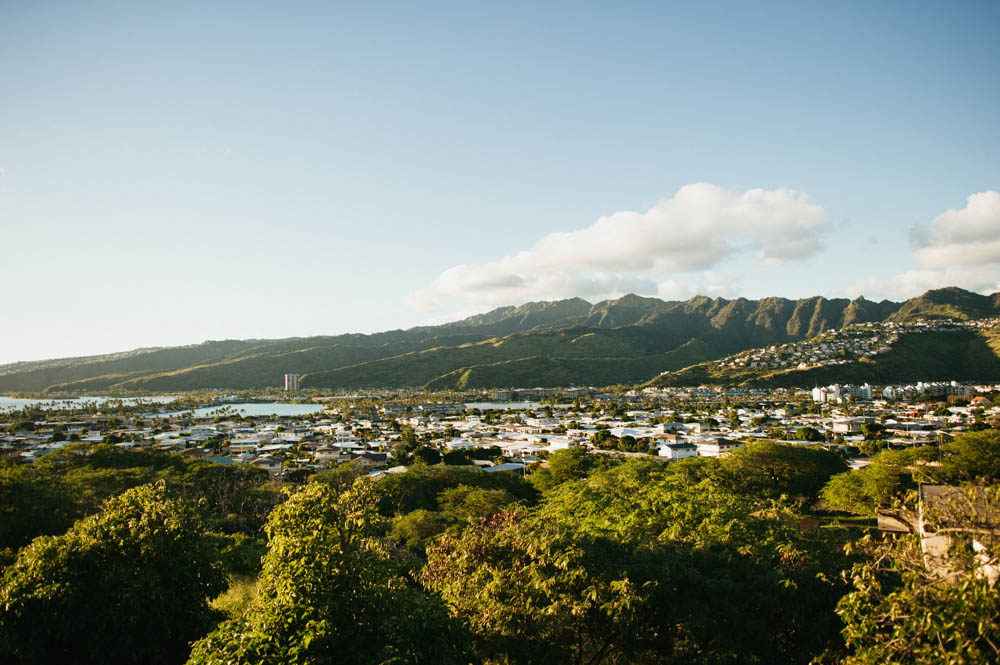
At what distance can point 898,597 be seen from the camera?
5.39 m

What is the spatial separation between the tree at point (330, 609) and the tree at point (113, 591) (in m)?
3.05

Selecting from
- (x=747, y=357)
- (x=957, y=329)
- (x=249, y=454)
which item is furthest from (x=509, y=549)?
(x=957, y=329)

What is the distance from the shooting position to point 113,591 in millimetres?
9156

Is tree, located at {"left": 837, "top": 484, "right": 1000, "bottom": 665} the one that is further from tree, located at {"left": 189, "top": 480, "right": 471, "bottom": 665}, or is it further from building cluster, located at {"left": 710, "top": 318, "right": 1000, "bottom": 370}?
building cluster, located at {"left": 710, "top": 318, "right": 1000, "bottom": 370}

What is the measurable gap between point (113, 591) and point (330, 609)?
5.15m

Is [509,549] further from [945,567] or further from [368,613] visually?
[945,567]

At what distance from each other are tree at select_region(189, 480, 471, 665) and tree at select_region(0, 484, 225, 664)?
3046 millimetres

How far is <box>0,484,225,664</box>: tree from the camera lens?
8.72m

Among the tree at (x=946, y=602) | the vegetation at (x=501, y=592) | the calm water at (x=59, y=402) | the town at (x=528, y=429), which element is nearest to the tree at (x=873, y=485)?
the town at (x=528, y=429)

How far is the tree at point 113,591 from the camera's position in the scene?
8719mm

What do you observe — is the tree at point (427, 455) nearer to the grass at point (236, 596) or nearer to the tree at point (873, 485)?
the tree at point (873, 485)

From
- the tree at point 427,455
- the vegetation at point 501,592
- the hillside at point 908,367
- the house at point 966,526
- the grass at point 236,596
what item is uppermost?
the house at point 966,526

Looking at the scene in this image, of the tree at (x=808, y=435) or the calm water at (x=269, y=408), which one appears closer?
the tree at (x=808, y=435)

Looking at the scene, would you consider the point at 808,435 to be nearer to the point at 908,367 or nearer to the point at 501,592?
the point at 501,592
